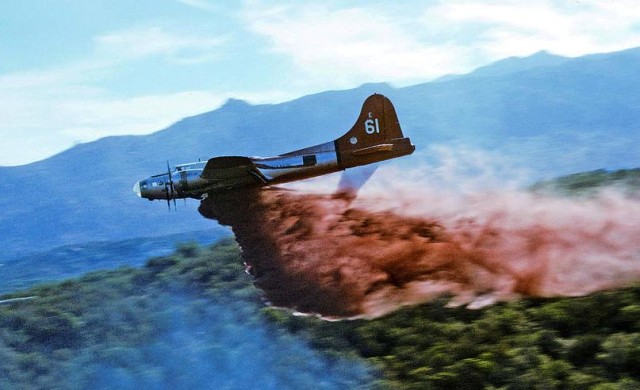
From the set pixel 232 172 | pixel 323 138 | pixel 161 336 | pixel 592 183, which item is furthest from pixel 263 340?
pixel 592 183

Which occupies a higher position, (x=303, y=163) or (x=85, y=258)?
(x=303, y=163)

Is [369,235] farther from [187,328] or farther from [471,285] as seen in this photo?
[187,328]

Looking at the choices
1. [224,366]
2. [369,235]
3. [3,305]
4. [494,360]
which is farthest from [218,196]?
[3,305]

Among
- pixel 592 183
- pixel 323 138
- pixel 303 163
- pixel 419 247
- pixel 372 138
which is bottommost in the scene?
pixel 419 247

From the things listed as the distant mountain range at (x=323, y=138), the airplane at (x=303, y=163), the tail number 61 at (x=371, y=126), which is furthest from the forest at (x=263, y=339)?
the tail number 61 at (x=371, y=126)

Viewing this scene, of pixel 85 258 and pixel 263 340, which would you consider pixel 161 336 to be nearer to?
pixel 263 340

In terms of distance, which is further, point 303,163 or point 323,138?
point 323,138

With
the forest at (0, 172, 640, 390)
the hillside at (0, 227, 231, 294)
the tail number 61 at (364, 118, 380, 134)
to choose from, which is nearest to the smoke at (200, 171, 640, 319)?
the tail number 61 at (364, 118, 380, 134)
